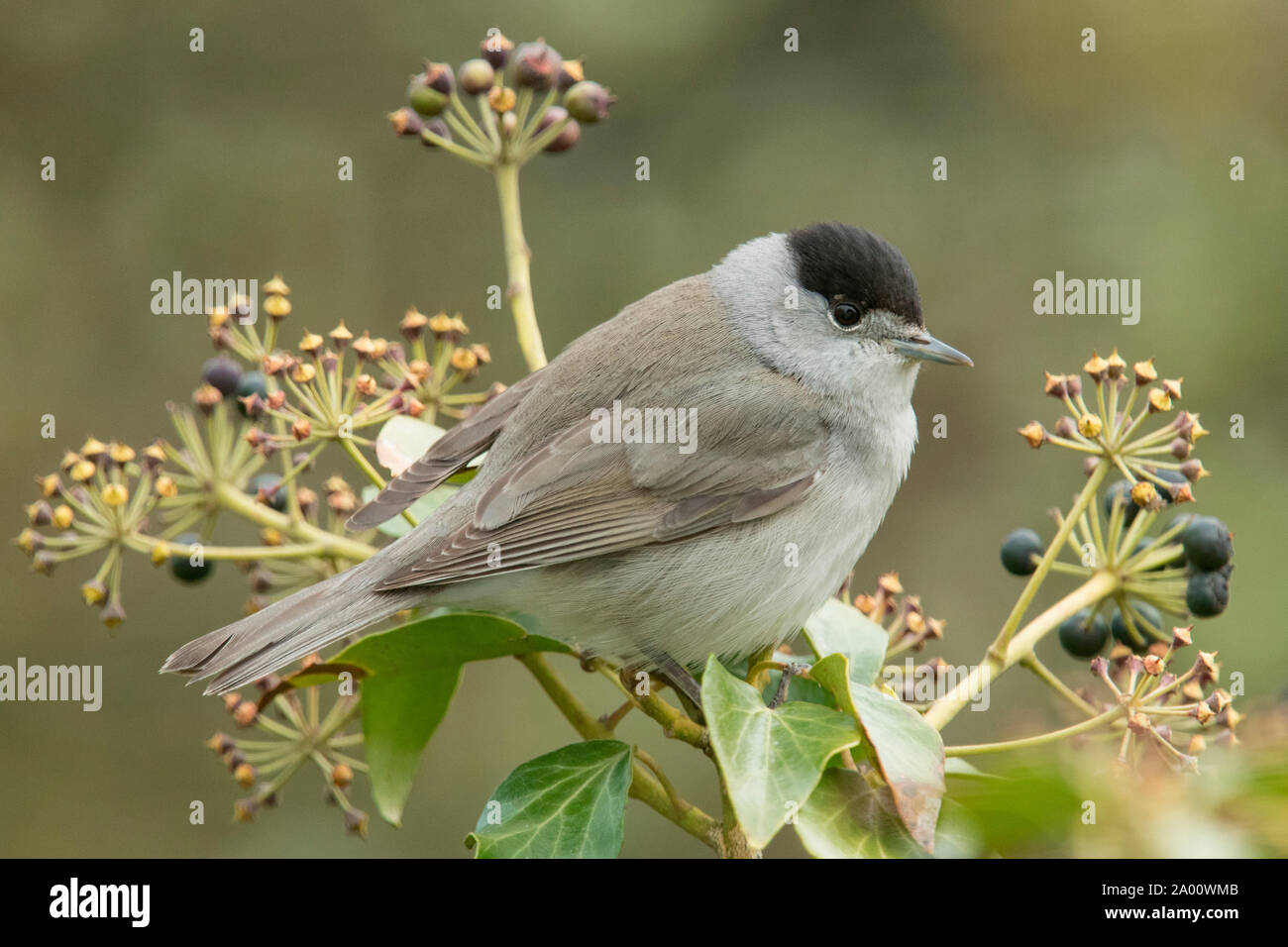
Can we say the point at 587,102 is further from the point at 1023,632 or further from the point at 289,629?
the point at 1023,632

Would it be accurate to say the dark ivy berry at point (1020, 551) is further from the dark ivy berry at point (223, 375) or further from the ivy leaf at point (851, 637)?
the dark ivy berry at point (223, 375)

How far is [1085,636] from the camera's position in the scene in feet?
9.14

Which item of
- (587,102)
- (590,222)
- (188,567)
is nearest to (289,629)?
(188,567)

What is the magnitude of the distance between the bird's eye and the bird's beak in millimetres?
124

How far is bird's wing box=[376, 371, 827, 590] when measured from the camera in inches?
125

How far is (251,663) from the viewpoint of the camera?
112 inches

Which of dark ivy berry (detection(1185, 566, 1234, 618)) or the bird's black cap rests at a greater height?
the bird's black cap

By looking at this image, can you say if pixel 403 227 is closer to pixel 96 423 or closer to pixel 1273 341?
pixel 96 423

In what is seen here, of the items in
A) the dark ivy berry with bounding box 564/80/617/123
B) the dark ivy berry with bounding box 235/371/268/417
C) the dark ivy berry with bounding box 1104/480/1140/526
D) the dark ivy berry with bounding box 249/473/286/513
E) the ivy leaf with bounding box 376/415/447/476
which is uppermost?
the dark ivy berry with bounding box 564/80/617/123

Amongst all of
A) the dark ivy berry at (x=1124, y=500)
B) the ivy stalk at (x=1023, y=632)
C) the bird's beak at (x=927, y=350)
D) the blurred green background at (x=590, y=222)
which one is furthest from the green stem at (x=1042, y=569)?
the blurred green background at (x=590, y=222)

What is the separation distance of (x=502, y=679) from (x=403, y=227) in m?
2.47

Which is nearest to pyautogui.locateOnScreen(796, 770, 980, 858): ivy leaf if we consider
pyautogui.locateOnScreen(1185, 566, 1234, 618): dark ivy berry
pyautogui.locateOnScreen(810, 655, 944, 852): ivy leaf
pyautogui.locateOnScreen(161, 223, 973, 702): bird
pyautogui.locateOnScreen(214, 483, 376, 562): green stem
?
pyautogui.locateOnScreen(810, 655, 944, 852): ivy leaf

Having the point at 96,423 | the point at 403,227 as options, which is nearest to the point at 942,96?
the point at 403,227

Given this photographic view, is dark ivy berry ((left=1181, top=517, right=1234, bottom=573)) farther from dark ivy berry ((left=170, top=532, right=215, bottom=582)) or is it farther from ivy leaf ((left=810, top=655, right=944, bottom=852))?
dark ivy berry ((left=170, top=532, right=215, bottom=582))
